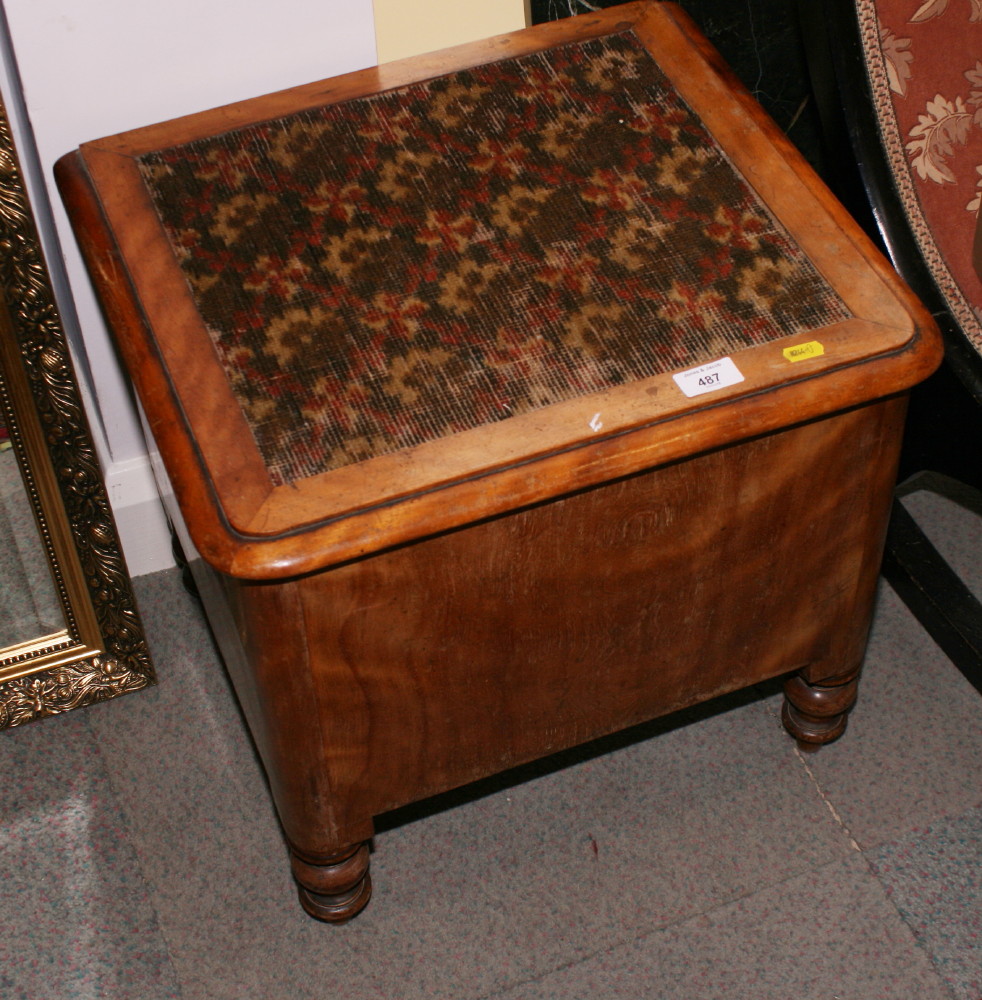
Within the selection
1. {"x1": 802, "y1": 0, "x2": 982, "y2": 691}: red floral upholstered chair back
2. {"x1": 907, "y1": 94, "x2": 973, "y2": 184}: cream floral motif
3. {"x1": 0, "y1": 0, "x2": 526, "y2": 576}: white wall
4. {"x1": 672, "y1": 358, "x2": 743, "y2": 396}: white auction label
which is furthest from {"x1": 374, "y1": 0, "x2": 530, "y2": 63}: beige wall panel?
{"x1": 672, "y1": 358, "x2": 743, "y2": 396}: white auction label

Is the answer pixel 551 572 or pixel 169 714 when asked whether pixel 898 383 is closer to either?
pixel 551 572

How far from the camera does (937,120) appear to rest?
4.69ft

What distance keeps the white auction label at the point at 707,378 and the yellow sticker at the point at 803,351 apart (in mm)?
48

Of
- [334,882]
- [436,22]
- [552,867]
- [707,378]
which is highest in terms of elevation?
[436,22]

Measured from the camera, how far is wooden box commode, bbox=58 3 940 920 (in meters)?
1.12

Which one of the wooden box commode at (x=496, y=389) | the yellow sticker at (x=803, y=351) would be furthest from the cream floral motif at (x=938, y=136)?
the yellow sticker at (x=803, y=351)

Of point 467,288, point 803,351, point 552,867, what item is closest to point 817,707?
point 552,867

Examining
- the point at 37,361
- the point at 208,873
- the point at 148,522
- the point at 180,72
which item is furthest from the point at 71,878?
the point at 180,72

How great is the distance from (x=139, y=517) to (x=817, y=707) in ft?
2.88

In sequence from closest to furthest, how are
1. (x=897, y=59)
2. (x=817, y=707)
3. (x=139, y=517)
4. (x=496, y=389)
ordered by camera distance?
(x=496, y=389), (x=897, y=59), (x=817, y=707), (x=139, y=517)

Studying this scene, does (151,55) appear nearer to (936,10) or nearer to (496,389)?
(496,389)

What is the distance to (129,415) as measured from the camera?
5.57 feet

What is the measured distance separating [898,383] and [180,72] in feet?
2.58

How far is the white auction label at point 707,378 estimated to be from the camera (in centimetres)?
115
